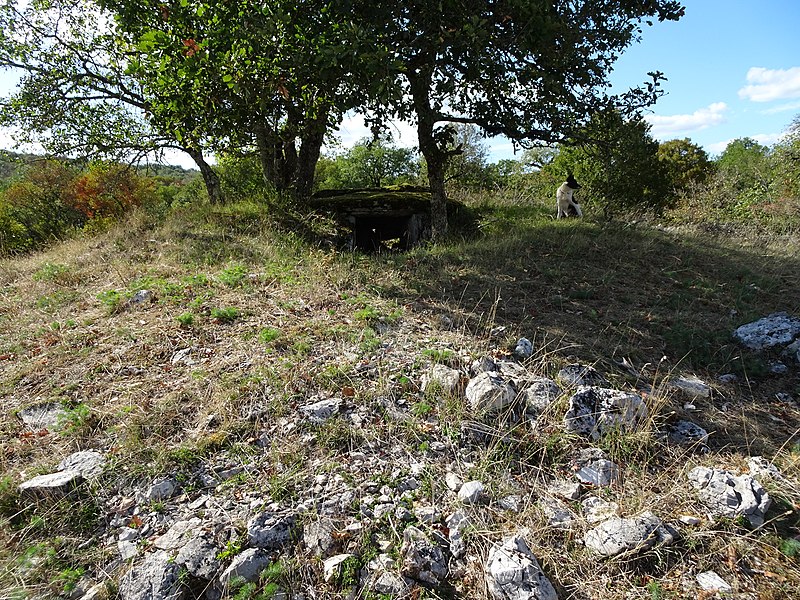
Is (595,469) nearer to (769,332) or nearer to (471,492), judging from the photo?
(471,492)

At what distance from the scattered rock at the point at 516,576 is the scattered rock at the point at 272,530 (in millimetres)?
1232

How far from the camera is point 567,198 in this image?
1052cm

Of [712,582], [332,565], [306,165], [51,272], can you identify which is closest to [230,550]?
[332,565]

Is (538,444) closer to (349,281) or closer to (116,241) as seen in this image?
(349,281)

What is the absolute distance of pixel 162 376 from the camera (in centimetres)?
436

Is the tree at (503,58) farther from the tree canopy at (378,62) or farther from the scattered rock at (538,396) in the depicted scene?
the scattered rock at (538,396)

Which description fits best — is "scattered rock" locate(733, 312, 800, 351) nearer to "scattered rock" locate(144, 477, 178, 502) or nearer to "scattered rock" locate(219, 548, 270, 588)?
"scattered rock" locate(219, 548, 270, 588)

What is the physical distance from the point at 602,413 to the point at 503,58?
17.0 ft

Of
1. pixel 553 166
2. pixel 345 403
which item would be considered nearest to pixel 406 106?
pixel 345 403

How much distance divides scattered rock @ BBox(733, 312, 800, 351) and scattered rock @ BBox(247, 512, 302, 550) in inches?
215

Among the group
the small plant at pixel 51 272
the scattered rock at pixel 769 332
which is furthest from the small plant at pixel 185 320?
the scattered rock at pixel 769 332

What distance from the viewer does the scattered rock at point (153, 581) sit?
8.46 feet

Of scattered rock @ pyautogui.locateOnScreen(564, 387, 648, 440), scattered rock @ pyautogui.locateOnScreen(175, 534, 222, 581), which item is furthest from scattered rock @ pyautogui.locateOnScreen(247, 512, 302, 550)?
scattered rock @ pyautogui.locateOnScreen(564, 387, 648, 440)

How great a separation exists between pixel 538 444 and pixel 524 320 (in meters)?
2.10
